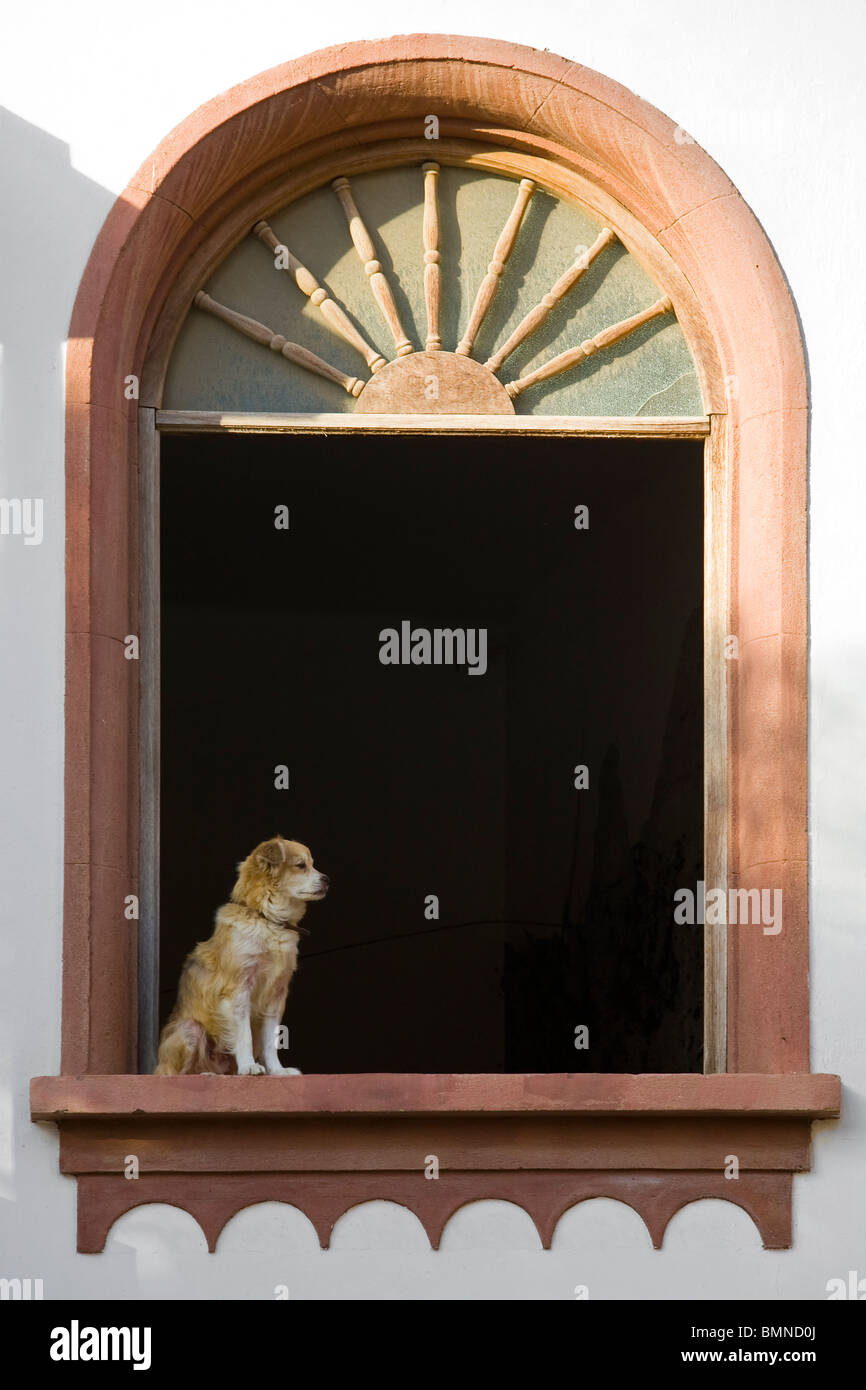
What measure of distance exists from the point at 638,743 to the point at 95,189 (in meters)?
4.97

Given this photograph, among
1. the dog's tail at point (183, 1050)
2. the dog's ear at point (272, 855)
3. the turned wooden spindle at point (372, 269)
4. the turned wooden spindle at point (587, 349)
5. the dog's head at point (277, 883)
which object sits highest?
the turned wooden spindle at point (372, 269)

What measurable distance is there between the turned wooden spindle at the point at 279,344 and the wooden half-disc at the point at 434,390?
0.08 meters

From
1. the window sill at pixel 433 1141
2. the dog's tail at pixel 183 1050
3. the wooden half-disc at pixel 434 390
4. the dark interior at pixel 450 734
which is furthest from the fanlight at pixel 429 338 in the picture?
the window sill at pixel 433 1141

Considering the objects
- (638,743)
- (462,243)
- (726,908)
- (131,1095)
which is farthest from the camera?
(638,743)

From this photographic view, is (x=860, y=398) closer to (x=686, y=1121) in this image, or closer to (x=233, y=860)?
(x=686, y=1121)

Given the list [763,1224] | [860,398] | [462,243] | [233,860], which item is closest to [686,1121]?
[763,1224]

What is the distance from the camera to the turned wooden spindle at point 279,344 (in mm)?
9414

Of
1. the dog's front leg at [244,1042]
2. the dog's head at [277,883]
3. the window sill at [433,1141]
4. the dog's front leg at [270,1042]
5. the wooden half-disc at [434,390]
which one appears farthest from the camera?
the wooden half-disc at [434,390]

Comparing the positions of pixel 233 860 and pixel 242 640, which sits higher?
pixel 242 640

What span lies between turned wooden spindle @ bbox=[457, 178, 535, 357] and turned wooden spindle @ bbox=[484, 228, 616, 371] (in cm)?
12

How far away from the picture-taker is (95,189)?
30.1 ft

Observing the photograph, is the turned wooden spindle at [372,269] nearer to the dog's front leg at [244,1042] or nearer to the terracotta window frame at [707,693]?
the terracotta window frame at [707,693]

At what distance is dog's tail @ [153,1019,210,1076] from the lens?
8.73m

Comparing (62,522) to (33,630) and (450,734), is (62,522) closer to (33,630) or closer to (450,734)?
(33,630)
